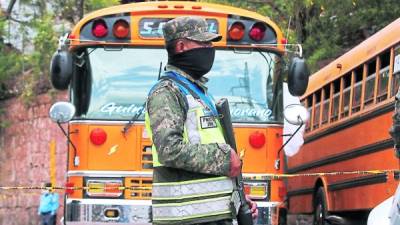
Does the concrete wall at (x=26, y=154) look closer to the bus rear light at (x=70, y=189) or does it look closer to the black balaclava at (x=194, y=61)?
the bus rear light at (x=70, y=189)

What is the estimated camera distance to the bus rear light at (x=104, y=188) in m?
7.46

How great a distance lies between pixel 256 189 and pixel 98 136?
155 cm

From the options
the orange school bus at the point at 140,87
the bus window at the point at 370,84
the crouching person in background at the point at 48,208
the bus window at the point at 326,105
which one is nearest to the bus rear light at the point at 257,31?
the orange school bus at the point at 140,87

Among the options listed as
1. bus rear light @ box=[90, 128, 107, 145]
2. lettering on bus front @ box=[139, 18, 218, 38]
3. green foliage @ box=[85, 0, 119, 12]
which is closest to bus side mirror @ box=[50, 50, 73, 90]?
bus rear light @ box=[90, 128, 107, 145]

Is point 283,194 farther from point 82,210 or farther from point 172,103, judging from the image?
point 172,103

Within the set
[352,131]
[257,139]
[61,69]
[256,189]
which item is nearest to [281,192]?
[256,189]

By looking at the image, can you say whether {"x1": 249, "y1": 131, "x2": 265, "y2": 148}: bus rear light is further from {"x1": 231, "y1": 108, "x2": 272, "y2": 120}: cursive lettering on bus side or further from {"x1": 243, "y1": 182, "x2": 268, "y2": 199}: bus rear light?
{"x1": 243, "y1": 182, "x2": 268, "y2": 199}: bus rear light

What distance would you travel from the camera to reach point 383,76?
8.55m

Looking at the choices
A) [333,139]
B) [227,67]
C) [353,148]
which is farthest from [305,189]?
[227,67]

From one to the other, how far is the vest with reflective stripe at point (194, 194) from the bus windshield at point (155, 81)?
3742mm

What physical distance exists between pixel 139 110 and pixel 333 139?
3837mm

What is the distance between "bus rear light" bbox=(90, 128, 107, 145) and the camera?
7609 millimetres

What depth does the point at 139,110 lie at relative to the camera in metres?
7.60

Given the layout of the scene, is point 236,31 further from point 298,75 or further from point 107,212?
point 107,212
